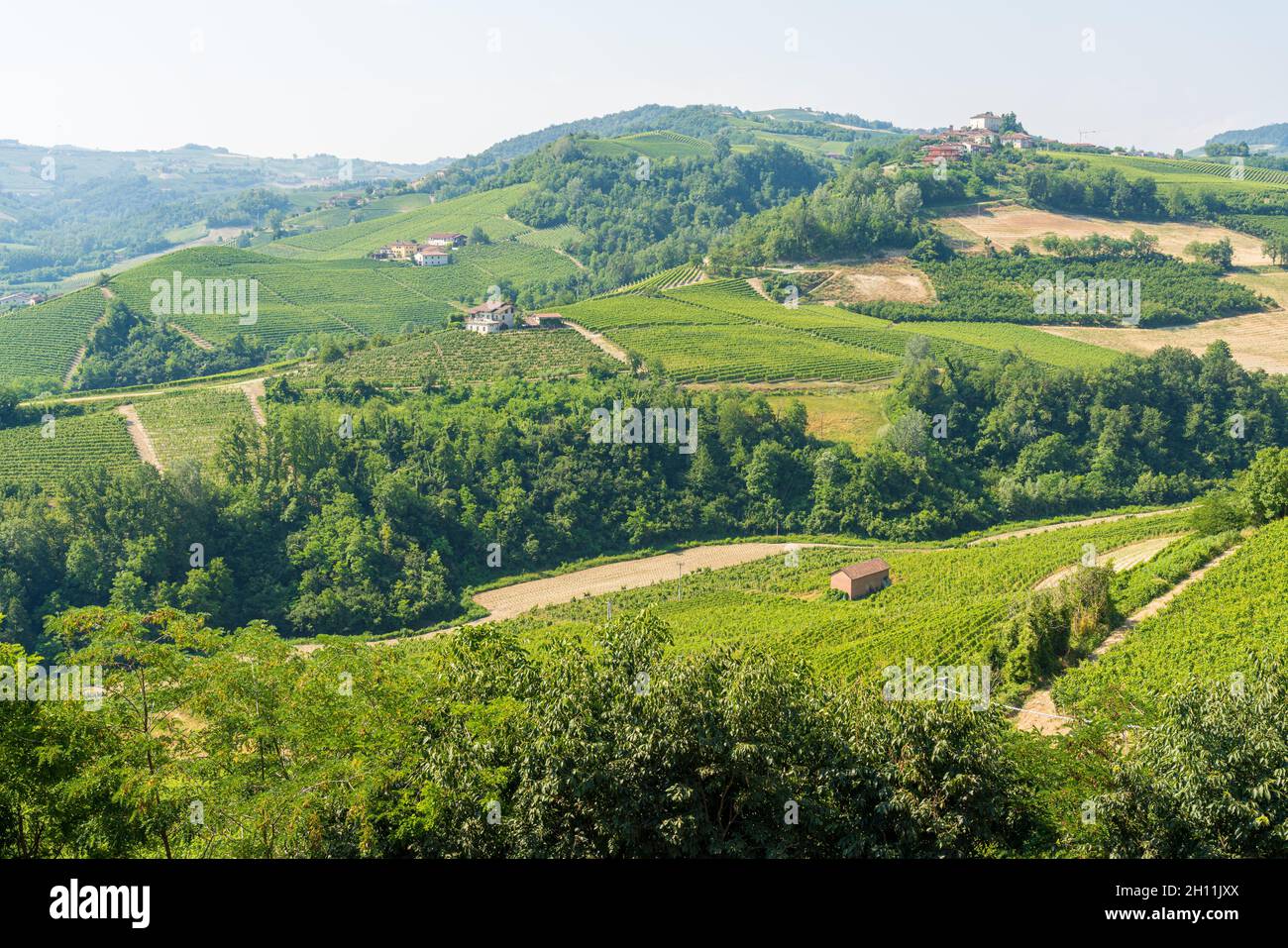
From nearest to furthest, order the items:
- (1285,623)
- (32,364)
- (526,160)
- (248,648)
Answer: (248,648) → (1285,623) → (32,364) → (526,160)

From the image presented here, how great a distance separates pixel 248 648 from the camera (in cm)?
1823

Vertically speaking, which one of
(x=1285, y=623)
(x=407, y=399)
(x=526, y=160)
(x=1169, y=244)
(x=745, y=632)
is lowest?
(x=745, y=632)

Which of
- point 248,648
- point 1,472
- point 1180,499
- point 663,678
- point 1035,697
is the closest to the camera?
point 663,678

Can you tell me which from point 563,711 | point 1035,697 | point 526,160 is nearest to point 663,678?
point 563,711

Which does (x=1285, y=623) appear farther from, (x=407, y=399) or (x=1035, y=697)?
(x=407, y=399)

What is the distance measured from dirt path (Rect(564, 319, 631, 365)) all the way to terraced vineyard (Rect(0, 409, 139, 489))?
33164 millimetres

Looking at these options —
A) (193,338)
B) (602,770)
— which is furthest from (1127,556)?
(193,338)

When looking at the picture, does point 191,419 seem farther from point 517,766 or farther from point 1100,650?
point 1100,650

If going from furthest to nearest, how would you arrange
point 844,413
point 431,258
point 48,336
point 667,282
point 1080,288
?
point 431,258 → point 667,282 → point 1080,288 → point 48,336 → point 844,413

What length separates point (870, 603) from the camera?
41.6 m

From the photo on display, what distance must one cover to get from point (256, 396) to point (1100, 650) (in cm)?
5671

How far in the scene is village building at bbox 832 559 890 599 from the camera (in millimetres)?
43500

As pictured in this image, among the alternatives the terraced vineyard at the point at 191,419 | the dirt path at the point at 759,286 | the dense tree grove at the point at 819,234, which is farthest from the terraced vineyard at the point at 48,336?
the dirt path at the point at 759,286

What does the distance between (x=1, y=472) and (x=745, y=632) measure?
4417cm
